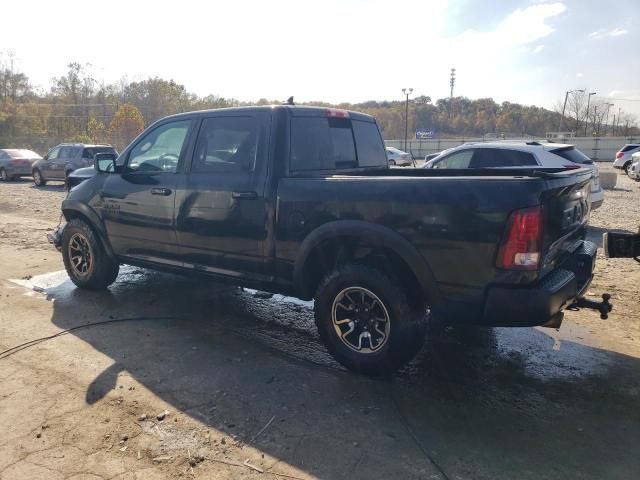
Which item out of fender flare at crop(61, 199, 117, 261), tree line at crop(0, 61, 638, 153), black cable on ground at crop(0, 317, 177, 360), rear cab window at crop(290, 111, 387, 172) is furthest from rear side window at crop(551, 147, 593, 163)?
tree line at crop(0, 61, 638, 153)

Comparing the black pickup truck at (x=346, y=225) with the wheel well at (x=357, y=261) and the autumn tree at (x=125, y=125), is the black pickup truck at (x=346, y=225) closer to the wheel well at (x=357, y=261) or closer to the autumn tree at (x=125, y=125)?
the wheel well at (x=357, y=261)

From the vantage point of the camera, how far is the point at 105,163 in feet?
17.2

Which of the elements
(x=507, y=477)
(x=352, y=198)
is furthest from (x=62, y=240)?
(x=507, y=477)

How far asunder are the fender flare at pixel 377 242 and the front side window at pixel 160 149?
1.77m

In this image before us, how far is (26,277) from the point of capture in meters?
6.53

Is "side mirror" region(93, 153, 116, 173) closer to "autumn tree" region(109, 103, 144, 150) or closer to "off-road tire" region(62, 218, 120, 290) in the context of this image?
"off-road tire" region(62, 218, 120, 290)

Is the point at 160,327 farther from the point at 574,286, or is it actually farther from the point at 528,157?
the point at 528,157

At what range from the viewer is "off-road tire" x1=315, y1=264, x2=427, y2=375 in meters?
3.46

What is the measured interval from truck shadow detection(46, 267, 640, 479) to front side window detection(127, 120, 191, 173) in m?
1.54

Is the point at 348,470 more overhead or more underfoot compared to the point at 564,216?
more underfoot

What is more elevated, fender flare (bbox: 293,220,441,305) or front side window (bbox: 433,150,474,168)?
front side window (bbox: 433,150,474,168)

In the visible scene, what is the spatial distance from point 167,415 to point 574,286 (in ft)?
9.41

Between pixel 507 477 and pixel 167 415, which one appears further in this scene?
pixel 167 415

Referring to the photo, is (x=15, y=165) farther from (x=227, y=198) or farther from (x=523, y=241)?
(x=523, y=241)
